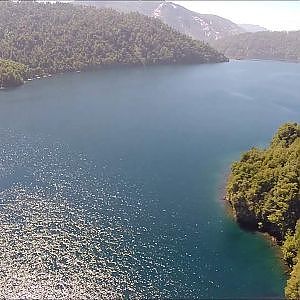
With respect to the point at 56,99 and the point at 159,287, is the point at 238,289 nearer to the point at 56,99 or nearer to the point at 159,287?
the point at 159,287

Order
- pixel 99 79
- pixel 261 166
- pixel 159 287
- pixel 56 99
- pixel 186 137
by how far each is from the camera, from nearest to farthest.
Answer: pixel 159 287 → pixel 261 166 → pixel 186 137 → pixel 56 99 → pixel 99 79

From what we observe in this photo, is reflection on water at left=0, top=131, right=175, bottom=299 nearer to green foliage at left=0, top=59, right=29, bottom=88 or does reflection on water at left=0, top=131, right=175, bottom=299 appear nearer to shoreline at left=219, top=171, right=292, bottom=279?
shoreline at left=219, top=171, right=292, bottom=279

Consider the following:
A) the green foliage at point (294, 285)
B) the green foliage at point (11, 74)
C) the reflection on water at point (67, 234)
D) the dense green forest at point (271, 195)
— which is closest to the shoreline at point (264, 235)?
the dense green forest at point (271, 195)

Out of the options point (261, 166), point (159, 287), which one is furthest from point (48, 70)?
point (159, 287)

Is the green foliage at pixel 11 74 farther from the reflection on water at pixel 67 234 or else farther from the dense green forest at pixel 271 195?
the dense green forest at pixel 271 195

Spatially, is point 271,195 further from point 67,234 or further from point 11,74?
point 11,74

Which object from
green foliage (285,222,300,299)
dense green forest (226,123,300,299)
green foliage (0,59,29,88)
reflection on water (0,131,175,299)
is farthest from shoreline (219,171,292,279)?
green foliage (0,59,29,88)

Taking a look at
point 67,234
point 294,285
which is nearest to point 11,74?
point 67,234
